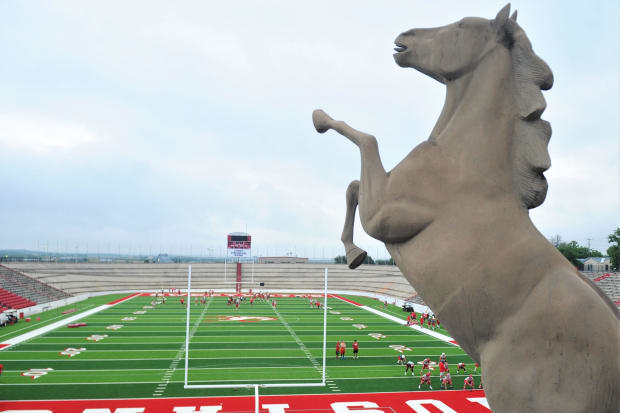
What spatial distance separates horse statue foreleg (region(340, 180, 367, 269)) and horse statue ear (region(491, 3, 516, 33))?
4.71 ft

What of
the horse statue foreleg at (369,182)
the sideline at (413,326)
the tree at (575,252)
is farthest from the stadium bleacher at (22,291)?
the tree at (575,252)

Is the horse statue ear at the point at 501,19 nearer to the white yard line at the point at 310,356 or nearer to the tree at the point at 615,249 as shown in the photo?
the white yard line at the point at 310,356

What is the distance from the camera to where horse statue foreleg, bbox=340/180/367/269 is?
3742mm

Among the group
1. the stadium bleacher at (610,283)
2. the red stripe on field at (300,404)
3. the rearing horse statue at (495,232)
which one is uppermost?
the rearing horse statue at (495,232)

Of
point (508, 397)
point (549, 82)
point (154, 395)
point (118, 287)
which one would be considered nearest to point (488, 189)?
point (549, 82)

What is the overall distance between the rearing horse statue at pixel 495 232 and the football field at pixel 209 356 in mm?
13305

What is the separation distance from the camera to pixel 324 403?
14.1m

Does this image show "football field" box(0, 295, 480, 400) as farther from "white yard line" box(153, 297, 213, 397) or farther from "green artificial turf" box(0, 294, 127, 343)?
"green artificial turf" box(0, 294, 127, 343)

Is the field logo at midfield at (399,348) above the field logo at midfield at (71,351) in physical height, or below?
above

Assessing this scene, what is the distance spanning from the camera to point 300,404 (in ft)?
45.6

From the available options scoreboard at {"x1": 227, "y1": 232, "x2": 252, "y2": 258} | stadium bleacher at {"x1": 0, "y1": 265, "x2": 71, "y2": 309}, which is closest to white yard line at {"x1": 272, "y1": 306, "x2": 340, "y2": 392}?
stadium bleacher at {"x1": 0, "y1": 265, "x2": 71, "y2": 309}

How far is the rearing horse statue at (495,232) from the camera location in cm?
279

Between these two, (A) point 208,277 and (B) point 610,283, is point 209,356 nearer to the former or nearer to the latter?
(B) point 610,283

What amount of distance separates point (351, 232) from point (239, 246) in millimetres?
55702
